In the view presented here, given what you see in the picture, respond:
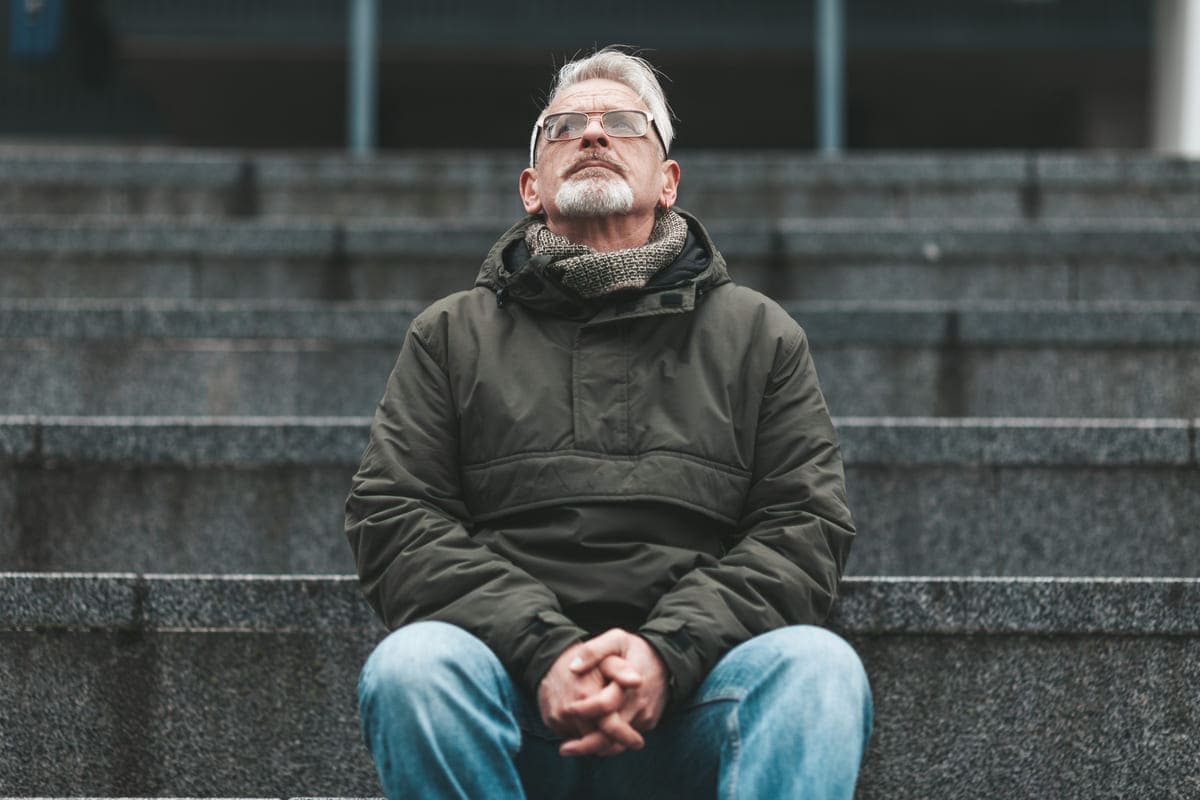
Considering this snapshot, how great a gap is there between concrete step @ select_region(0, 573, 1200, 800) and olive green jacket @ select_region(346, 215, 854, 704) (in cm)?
48

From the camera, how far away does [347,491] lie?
14.4 ft

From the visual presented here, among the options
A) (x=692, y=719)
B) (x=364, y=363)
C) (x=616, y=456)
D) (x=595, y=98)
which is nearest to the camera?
(x=692, y=719)

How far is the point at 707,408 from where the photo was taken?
306 cm

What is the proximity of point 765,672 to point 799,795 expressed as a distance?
212 mm


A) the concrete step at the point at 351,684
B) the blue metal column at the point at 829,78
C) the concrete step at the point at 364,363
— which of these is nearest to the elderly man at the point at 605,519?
the concrete step at the point at 351,684

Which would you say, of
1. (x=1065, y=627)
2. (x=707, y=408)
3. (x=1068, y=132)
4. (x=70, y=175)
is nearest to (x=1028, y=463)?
(x=1065, y=627)

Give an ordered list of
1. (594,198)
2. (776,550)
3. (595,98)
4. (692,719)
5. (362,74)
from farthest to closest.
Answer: (362,74), (595,98), (594,198), (776,550), (692,719)

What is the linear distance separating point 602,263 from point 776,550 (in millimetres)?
632

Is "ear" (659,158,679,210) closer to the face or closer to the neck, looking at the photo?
the face

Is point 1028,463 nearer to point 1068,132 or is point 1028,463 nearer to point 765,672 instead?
point 765,672

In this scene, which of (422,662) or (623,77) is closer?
(422,662)

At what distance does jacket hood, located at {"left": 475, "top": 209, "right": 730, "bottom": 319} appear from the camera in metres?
3.14

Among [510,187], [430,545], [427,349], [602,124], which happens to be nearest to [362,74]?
[510,187]

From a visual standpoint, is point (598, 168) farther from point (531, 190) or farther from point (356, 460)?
point (356, 460)
